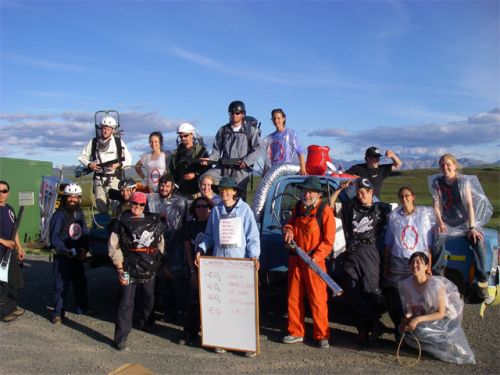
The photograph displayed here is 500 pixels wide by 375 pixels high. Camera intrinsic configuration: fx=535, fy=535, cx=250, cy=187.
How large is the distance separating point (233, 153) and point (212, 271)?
2291 millimetres

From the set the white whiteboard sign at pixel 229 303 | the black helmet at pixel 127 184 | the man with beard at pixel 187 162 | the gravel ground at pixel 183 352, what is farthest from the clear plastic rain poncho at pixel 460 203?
the black helmet at pixel 127 184

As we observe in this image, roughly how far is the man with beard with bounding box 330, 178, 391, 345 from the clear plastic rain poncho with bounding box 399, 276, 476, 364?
471mm

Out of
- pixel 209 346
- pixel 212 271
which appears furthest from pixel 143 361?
pixel 212 271

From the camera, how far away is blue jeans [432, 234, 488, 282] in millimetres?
5852

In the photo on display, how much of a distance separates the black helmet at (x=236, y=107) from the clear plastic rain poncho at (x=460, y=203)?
2.90 metres

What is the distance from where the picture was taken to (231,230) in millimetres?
5848

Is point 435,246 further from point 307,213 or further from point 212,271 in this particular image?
point 212,271

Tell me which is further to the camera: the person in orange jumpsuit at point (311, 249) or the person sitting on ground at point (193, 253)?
the person sitting on ground at point (193, 253)

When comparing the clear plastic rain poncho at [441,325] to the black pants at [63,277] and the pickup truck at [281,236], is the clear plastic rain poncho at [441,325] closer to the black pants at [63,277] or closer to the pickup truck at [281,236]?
the pickup truck at [281,236]

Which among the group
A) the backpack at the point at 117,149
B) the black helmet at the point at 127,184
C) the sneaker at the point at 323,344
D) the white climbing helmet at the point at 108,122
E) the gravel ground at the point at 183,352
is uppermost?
the white climbing helmet at the point at 108,122

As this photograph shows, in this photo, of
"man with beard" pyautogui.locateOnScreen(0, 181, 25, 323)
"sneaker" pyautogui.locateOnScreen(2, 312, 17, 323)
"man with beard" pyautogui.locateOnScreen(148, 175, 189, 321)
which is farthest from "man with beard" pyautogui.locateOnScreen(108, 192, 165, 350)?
"sneaker" pyautogui.locateOnScreen(2, 312, 17, 323)

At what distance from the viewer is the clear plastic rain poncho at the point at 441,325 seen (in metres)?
5.44

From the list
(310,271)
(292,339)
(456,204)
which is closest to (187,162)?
(310,271)

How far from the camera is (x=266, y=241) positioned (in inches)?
264
